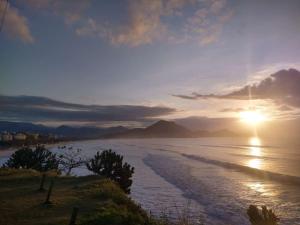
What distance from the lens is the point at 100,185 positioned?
62.8 ft

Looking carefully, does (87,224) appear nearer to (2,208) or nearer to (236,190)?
(2,208)

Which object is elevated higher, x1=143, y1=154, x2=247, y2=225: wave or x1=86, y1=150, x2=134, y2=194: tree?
x1=86, y1=150, x2=134, y2=194: tree

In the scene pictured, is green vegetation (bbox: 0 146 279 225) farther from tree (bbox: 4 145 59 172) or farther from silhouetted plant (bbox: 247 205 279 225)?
tree (bbox: 4 145 59 172)

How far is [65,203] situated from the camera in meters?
14.7

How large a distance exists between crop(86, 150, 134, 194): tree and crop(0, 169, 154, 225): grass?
488cm

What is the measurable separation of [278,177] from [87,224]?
38.9m

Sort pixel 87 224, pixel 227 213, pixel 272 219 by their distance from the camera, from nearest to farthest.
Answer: pixel 272 219
pixel 87 224
pixel 227 213

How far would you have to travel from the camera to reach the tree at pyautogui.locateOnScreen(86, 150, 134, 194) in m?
26.2

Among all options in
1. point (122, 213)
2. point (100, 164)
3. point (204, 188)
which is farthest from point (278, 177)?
point (122, 213)

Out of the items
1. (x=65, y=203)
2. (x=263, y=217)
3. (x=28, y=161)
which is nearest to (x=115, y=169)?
(x=28, y=161)

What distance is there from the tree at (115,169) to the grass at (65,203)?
488 centimetres

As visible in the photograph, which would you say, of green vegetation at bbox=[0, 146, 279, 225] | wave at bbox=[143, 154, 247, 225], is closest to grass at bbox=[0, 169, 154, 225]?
green vegetation at bbox=[0, 146, 279, 225]

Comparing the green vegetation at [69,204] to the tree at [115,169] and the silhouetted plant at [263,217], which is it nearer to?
the silhouetted plant at [263,217]

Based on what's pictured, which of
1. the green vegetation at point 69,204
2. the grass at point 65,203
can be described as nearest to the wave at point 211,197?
the green vegetation at point 69,204
